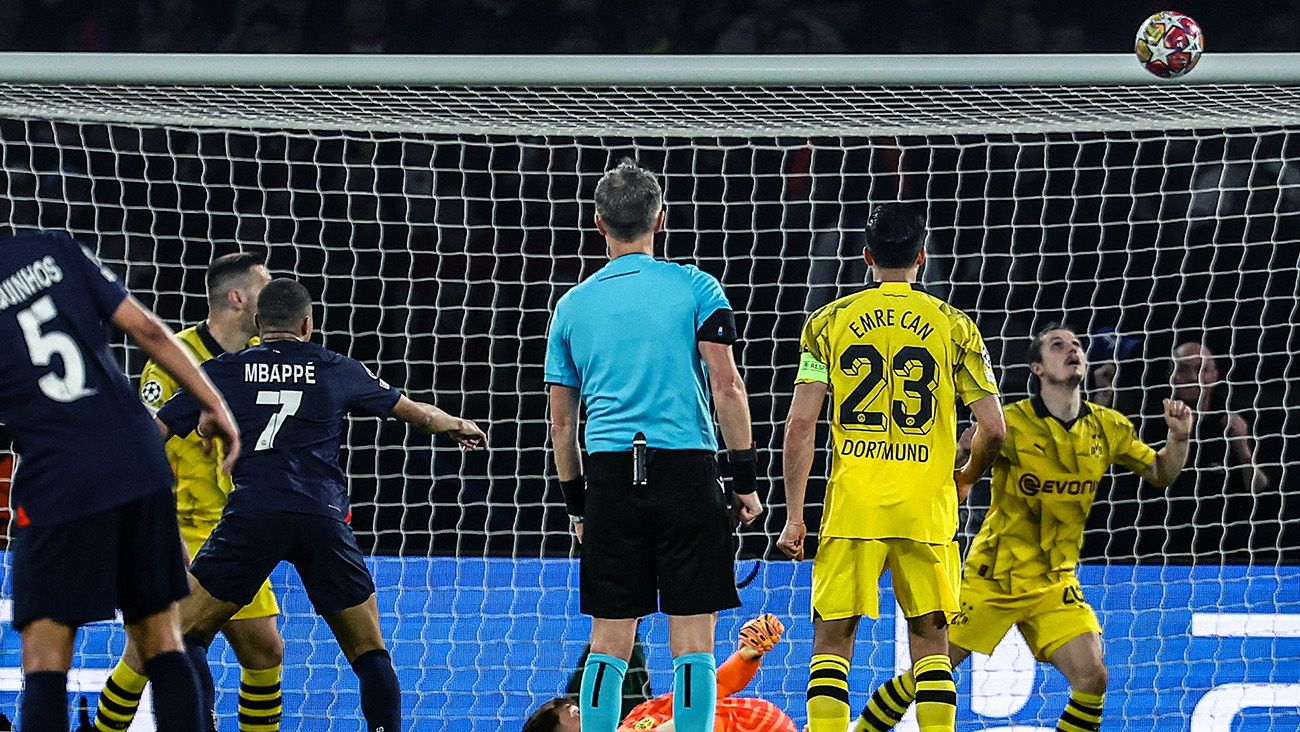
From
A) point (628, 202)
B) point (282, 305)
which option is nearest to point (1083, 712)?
point (628, 202)

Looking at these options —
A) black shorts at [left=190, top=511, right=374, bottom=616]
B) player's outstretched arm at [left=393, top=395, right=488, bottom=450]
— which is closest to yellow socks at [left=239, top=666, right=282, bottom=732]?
black shorts at [left=190, top=511, right=374, bottom=616]

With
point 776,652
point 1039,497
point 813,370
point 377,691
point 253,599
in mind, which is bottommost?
point 776,652

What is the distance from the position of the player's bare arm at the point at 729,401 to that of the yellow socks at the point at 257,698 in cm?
196

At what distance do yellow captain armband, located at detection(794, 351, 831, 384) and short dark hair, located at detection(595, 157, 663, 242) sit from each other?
64 centimetres

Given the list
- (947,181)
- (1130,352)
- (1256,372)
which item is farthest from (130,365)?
(1256,372)

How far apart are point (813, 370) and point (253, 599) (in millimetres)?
2028

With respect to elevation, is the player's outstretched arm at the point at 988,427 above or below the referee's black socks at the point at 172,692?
above

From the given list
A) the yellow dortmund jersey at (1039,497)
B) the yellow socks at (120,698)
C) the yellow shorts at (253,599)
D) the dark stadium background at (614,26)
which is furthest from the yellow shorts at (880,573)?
the dark stadium background at (614,26)

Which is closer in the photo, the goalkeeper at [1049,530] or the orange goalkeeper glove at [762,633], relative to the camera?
the orange goalkeeper glove at [762,633]

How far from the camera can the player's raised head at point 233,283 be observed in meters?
5.95

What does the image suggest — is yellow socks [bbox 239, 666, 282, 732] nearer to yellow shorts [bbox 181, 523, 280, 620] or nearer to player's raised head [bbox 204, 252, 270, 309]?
yellow shorts [bbox 181, 523, 280, 620]

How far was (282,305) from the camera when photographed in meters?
5.36

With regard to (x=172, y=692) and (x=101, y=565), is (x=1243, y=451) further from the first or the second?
(x=101, y=565)

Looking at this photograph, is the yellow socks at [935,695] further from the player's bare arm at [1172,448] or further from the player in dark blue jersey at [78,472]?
the player in dark blue jersey at [78,472]
